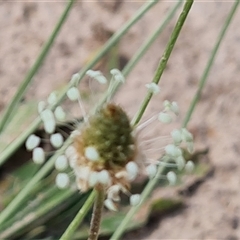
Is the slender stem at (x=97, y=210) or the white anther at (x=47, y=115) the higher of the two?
the white anther at (x=47, y=115)

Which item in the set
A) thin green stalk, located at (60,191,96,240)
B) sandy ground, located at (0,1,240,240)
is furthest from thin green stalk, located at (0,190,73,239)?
thin green stalk, located at (60,191,96,240)

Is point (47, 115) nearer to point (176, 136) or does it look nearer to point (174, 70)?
point (176, 136)

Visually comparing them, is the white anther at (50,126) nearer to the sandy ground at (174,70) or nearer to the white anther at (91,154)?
the white anther at (91,154)

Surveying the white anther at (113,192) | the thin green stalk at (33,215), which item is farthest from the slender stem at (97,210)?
the thin green stalk at (33,215)

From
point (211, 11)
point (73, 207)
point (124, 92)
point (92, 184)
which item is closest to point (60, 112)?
point (92, 184)

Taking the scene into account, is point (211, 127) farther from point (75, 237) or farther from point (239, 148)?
point (75, 237)

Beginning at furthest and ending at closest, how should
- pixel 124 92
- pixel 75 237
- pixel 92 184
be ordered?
pixel 124 92
pixel 75 237
pixel 92 184
